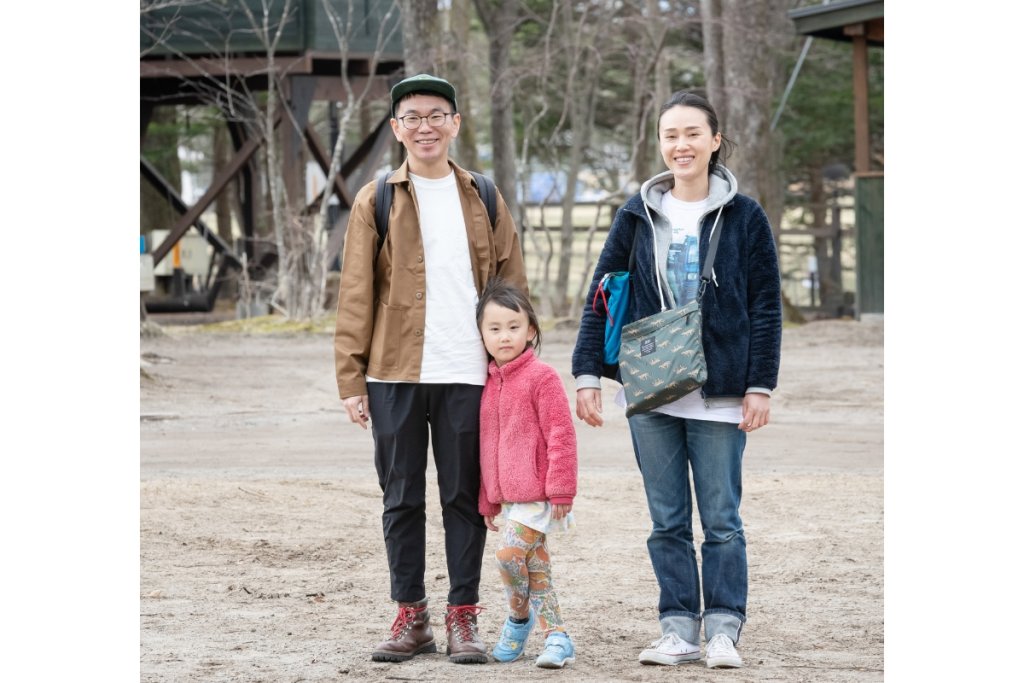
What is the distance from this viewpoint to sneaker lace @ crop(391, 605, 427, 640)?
5020 mm

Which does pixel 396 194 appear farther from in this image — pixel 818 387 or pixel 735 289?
pixel 818 387

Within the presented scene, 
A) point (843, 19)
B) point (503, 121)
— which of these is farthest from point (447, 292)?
point (503, 121)

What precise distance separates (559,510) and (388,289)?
3.00ft

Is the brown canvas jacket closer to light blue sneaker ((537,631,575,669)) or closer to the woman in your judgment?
the woman

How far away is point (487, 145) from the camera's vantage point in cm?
4462

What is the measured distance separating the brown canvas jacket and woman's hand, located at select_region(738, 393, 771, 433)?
0.96 metres

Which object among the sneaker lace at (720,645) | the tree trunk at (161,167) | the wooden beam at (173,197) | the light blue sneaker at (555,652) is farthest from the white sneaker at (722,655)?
the tree trunk at (161,167)

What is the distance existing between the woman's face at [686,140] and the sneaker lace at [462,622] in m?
1.59

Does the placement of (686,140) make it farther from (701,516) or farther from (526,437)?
(701,516)

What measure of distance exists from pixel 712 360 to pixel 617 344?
0.35 m

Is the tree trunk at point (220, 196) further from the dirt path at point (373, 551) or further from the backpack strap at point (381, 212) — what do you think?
the backpack strap at point (381, 212)

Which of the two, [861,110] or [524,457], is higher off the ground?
[861,110]

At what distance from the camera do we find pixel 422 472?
507 centimetres
